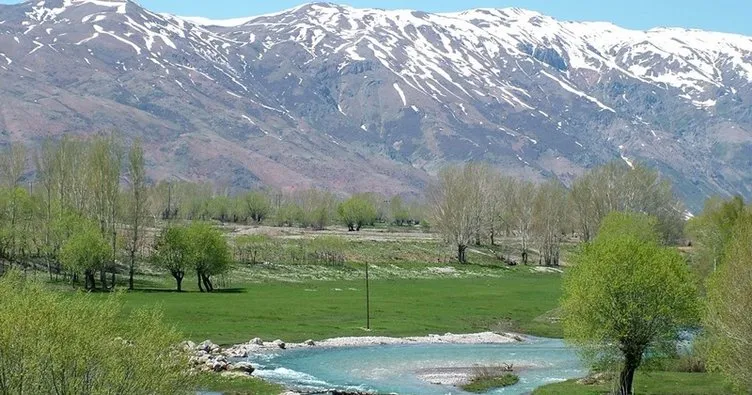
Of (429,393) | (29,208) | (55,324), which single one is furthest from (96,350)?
(29,208)

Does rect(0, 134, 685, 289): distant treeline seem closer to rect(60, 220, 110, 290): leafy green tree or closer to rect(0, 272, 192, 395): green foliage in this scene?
rect(60, 220, 110, 290): leafy green tree

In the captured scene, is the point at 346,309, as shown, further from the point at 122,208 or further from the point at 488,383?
the point at 488,383

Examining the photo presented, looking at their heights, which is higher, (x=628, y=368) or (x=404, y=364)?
(x=628, y=368)

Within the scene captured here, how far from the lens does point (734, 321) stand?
4569 centimetres

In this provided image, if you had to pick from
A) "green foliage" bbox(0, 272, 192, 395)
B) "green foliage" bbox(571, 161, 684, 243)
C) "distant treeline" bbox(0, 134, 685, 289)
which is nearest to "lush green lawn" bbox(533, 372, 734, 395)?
"green foliage" bbox(0, 272, 192, 395)

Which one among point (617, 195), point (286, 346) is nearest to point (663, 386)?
point (286, 346)

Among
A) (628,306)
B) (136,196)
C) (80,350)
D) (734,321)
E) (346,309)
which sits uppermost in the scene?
(136,196)

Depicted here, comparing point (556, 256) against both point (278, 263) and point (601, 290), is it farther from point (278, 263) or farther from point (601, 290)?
point (601, 290)

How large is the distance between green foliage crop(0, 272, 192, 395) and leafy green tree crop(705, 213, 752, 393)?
28580 millimetres

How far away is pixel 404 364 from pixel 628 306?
23.4m

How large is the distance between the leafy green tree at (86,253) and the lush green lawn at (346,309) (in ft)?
21.3

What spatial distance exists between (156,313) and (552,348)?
54676mm

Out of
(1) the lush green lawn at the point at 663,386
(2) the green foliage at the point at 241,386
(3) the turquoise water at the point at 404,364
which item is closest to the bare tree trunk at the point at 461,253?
(3) the turquoise water at the point at 404,364

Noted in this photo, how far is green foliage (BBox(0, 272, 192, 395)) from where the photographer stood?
93.2ft
